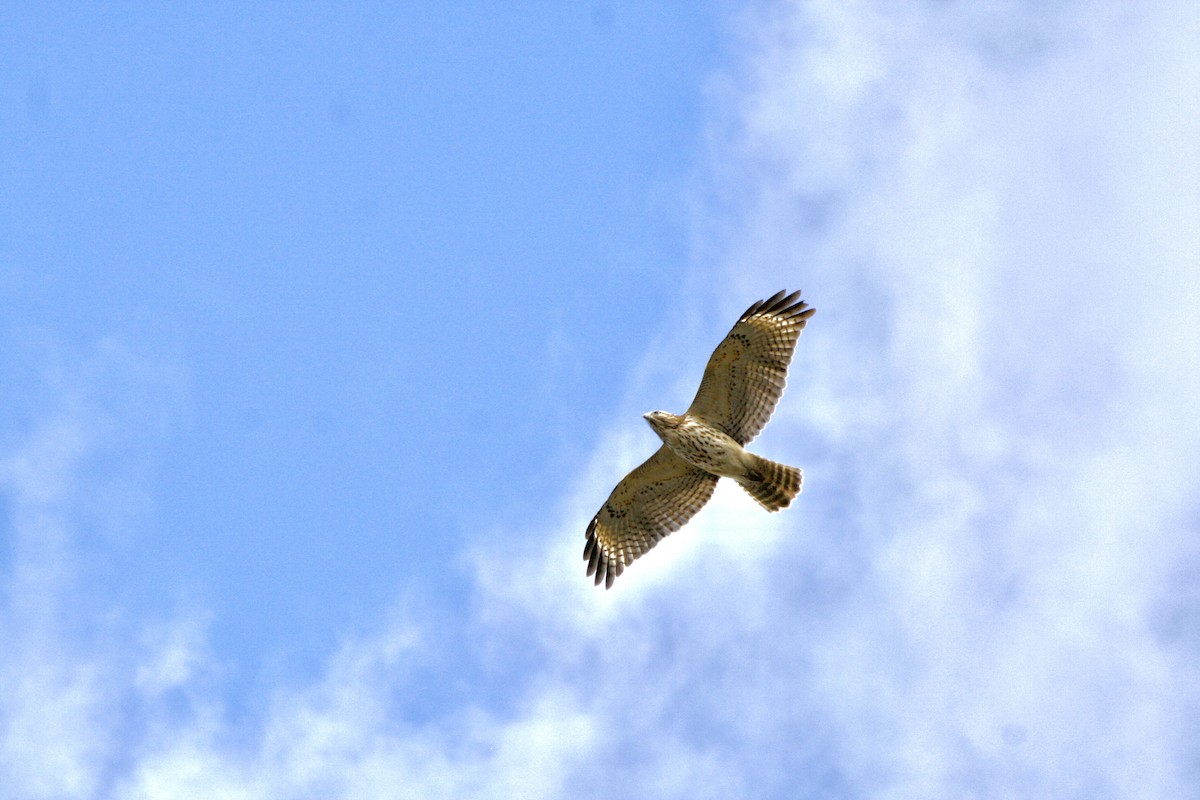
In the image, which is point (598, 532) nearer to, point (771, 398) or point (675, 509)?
point (675, 509)

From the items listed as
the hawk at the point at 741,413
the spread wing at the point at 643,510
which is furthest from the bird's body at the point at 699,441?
the spread wing at the point at 643,510

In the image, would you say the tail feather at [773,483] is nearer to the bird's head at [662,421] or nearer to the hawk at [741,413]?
the hawk at [741,413]

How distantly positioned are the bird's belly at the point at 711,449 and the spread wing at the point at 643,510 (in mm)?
352

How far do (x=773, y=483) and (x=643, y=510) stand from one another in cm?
200

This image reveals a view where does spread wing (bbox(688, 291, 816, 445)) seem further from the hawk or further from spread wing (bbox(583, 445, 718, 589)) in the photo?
spread wing (bbox(583, 445, 718, 589))

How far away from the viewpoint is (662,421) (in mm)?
18734

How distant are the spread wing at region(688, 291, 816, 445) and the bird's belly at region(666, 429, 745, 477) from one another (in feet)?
0.65


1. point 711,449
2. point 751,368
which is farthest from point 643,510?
point 751,368

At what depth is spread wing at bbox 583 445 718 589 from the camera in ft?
64.0

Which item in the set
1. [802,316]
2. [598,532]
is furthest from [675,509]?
[802,316]

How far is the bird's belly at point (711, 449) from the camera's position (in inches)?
736

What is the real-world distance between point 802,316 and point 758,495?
228 cm

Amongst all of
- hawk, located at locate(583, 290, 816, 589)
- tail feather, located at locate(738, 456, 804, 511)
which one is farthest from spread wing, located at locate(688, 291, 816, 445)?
tail feather, located at locate(738, 456, 804, 511)

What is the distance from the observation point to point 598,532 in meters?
20.3
